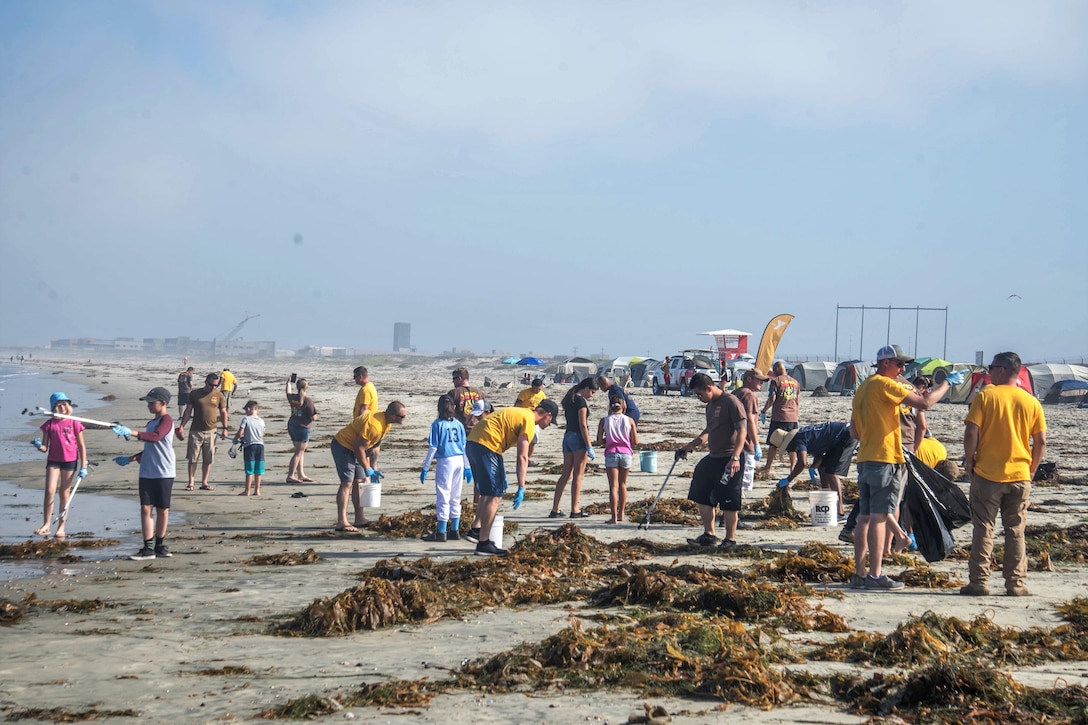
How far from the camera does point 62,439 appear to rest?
11.5m

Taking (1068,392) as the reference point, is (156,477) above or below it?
below

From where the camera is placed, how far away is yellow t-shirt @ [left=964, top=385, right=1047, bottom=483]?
830 cm

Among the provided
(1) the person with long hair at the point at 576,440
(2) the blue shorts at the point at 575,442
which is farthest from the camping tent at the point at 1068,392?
(2) the blue shorts at the point at 575,442

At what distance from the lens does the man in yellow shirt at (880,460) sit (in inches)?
329

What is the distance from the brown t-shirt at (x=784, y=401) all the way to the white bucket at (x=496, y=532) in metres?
5.56

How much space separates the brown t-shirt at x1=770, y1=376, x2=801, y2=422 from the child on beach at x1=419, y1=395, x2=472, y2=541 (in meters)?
5.22

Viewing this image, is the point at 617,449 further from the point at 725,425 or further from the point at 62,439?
the point at 62,439

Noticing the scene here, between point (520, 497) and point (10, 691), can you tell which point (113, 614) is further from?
point (520, 497)

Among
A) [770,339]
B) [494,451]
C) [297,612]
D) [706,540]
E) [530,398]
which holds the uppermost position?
[770,339]

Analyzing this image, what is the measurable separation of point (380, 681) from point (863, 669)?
288 centimetres

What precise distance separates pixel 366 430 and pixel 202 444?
5549 millimetres

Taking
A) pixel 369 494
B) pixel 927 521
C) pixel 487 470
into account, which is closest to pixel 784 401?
pixel 927 521

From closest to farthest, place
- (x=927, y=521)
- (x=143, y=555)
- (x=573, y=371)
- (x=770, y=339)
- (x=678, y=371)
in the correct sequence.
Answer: (x=927, y=521), (x=143, y=555), (x=770, y=339), (x=678, y=371), (x=573, y=371)

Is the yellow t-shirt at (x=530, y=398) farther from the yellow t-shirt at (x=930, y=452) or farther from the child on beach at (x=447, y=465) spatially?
the yellow t-shirt at (x=930, y=452)
